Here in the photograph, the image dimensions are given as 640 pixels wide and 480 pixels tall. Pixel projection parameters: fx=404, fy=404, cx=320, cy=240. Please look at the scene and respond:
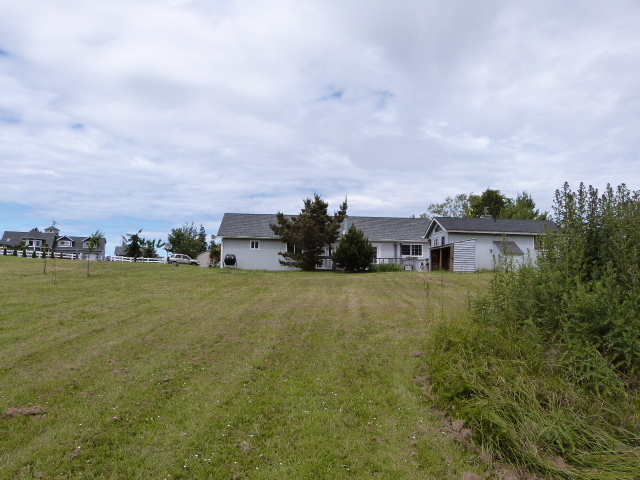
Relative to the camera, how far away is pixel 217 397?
5.22 m

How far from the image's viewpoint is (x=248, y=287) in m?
17.8

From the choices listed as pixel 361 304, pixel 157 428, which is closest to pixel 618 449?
pixel 157 428

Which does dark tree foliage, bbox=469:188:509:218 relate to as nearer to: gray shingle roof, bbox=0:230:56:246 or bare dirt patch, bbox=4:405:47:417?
bare dirt patch, bbox=4:405:47:417

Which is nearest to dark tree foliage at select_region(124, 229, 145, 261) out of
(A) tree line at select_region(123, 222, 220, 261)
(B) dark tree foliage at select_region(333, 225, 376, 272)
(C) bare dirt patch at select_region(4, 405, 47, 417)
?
(A) tree line at select_region(123, 222, 220, 261)

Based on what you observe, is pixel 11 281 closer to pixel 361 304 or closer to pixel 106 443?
pixel 361 304

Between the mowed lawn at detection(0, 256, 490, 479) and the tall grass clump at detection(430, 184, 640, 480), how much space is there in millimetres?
490

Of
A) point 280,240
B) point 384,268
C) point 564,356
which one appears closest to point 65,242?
point 280,240

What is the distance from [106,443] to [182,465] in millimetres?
923

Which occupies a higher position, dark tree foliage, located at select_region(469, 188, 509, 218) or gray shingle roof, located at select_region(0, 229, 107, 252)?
dark tree foliage, located at select_region(469, 188, 509, 218)

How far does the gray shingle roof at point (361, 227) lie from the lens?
3362cm

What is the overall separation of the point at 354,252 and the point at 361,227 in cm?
905

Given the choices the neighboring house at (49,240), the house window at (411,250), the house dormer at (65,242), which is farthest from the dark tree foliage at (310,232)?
the house dormer at (65,242)

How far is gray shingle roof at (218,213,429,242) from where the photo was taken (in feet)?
110

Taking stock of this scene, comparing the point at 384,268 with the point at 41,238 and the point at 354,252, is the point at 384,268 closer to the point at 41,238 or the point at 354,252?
the point at 354,252
